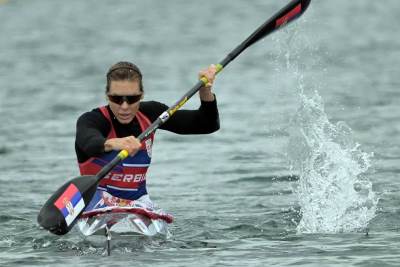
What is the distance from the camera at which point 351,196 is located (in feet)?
40.6

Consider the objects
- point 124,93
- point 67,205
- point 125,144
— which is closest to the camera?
point 125,144

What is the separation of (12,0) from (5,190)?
1424 inches

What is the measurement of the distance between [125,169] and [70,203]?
29.8 inches

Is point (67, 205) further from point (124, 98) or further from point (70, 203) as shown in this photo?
point (124, 98)

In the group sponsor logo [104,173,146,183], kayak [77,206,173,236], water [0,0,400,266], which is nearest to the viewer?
kayak [77,206,173,236]

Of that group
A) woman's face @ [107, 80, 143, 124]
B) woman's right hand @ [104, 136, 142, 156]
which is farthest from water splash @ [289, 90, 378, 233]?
woman's right hand @ [104, 136, 142, 156]

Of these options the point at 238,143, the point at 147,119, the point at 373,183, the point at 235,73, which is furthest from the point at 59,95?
the point at 147,119

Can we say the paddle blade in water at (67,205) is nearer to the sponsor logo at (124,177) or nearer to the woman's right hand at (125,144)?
the woman's right hand at (125,144)

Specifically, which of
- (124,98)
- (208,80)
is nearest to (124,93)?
(124,98)

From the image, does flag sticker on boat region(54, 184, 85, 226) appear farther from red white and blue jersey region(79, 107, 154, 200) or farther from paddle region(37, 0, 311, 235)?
red white and blue jersey region(79, 107, 154, 200)

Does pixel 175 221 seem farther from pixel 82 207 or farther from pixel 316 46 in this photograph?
pixel 316 46

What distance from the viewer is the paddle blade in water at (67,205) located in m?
9.83

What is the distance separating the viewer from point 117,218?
1037 centimetres

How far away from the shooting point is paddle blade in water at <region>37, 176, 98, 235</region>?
32.2 ft
